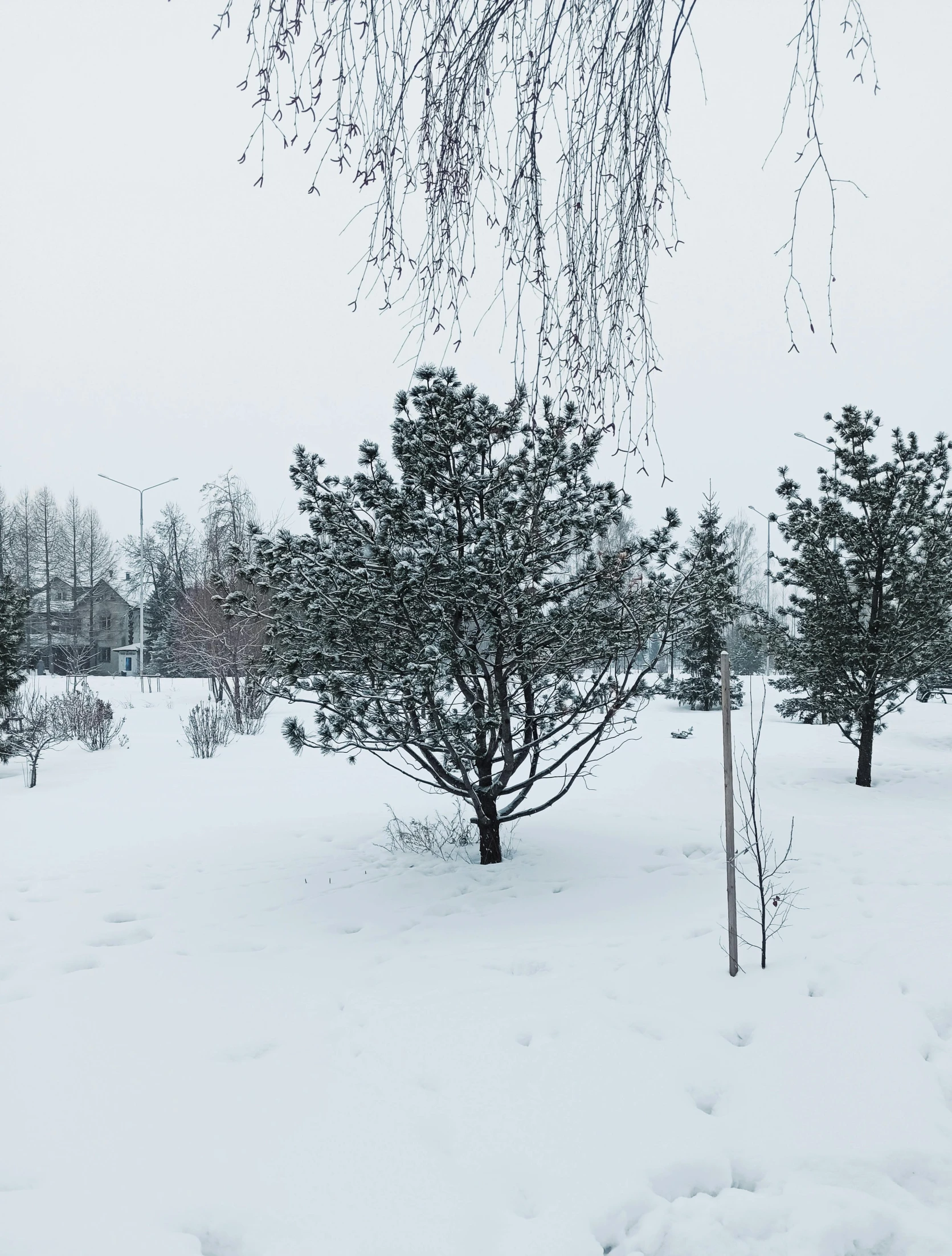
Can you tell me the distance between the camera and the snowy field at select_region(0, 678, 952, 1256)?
2.51 meters

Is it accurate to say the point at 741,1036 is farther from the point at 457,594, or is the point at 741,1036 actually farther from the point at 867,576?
the point at 867,576

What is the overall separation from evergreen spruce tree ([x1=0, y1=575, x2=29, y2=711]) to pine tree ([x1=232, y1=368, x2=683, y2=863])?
9.27m

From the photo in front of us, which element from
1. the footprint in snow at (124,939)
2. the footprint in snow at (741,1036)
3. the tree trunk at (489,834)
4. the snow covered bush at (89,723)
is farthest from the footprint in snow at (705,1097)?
the snow covered bush at (89,723)

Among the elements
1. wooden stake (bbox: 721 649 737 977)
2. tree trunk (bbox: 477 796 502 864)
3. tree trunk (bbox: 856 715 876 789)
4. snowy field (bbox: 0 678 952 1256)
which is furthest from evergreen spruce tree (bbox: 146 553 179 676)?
wooden stake (bbox: 721 649 737 977)

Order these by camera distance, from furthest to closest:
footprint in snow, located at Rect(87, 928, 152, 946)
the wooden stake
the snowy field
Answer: footprint in snow, located at Rect(87, 928, 152, 946) → the wooden stake → the snowy field

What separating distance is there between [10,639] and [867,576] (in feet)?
44.2

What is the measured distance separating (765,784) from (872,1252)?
334 inches

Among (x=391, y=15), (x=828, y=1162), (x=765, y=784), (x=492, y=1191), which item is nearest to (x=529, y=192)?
(x=391, y=15)

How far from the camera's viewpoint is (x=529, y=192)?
1972 millimetres

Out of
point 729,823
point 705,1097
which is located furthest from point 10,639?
point 705,1097

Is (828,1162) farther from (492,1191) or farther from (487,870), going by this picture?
(487,870)

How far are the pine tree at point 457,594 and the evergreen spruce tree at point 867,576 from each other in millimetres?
5448

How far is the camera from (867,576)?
34.1ft

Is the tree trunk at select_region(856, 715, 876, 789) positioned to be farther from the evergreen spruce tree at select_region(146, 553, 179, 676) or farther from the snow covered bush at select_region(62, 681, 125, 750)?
the evergreen spruce tree at select_region(146, 553, 179, 676)
